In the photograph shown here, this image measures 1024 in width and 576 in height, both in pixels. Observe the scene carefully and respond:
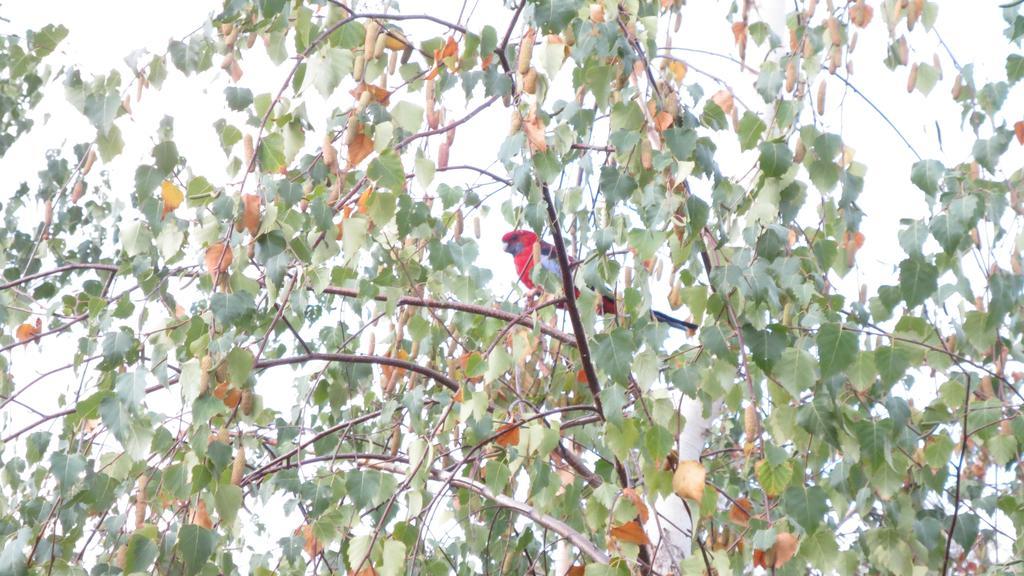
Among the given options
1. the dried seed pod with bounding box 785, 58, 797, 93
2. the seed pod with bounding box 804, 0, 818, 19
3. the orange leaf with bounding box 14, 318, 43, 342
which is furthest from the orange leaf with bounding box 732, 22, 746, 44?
the orange leaf with bounding box 14, 318, 43, 342

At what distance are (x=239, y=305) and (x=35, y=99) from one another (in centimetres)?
131

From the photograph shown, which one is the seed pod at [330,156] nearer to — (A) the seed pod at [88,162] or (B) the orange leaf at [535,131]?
(B) the orange leaf at [535,131]

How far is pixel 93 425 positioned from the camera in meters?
1.96

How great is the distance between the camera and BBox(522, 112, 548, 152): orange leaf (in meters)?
1.44

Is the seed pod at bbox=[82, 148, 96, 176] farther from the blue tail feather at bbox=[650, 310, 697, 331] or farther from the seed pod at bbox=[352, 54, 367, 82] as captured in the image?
the blue tail feather at bbox=[650, 310, 697, 331]

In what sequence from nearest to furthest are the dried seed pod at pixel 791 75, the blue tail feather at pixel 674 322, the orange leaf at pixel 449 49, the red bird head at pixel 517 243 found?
1. the orange leaf at pixel 449 49
2. the dried seed pod at pixel 791 75
3. the blue tail feather at pixel 674 322
4. the red bird head at pixel 517 243

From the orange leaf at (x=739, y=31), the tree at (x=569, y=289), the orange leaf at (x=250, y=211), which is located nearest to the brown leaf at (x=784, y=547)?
the tree at (x=569, y=289)

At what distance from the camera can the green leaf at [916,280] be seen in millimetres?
1448

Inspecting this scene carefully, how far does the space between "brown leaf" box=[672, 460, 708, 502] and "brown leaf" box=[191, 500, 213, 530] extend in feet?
2.09

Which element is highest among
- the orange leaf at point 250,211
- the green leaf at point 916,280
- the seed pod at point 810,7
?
the seed pod at point 810,7

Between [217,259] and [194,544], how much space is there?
0.38 metres

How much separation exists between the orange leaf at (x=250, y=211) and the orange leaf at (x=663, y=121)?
1.84 ft

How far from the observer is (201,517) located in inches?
57.9

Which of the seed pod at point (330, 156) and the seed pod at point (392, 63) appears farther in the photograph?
the seed pod at point (392, 63)
